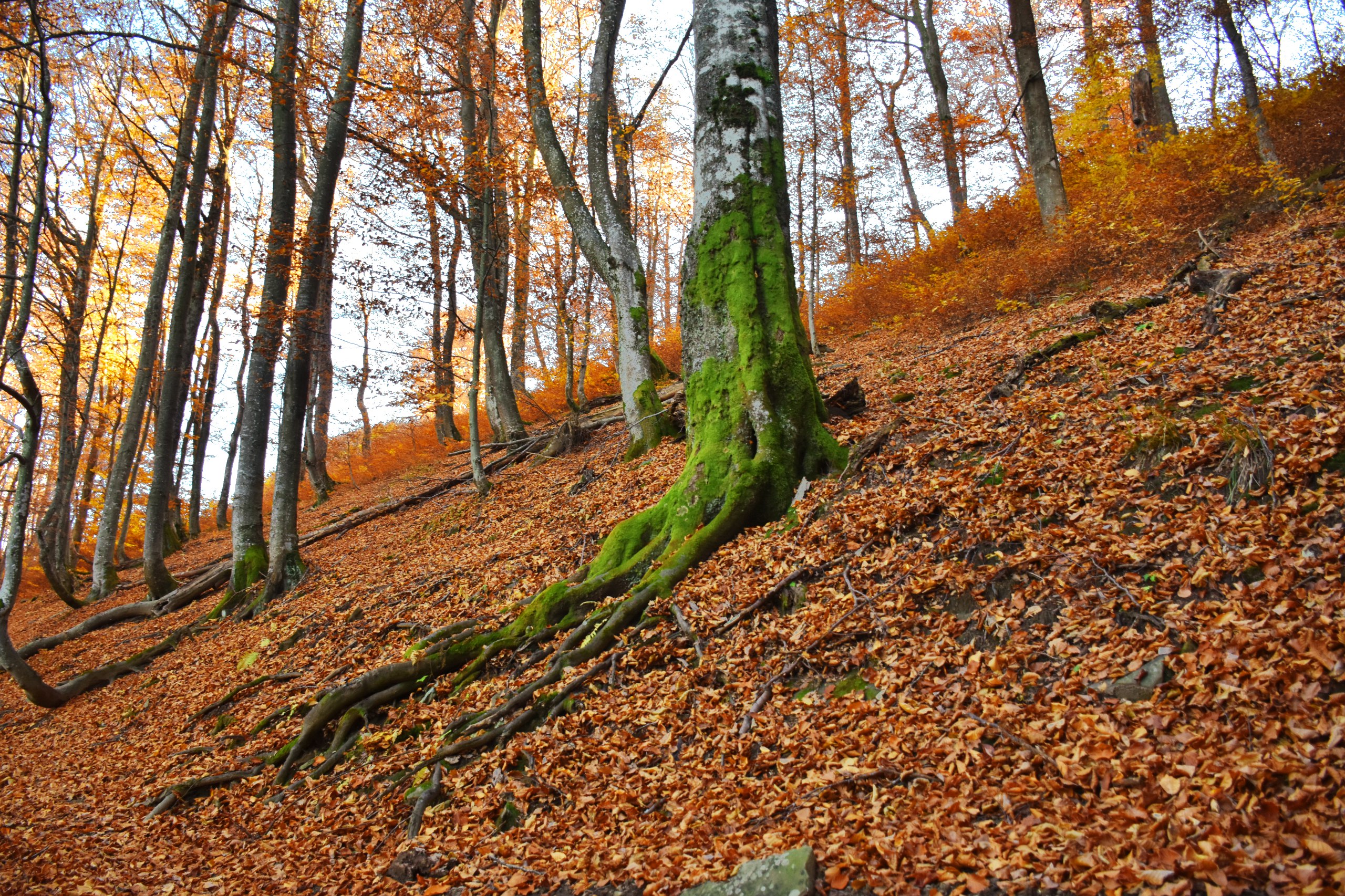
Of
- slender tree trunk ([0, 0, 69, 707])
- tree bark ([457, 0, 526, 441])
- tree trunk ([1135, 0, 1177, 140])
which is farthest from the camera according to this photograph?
tree trunk ([1135, 0, 1177, 140])

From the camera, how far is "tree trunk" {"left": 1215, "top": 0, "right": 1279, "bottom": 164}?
9.11 m

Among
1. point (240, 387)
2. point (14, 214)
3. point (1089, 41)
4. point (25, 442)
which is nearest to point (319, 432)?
point (240, 387)

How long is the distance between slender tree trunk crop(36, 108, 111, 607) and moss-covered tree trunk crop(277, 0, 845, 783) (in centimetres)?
1176

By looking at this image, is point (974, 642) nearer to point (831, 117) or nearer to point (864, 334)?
point (864, 334)

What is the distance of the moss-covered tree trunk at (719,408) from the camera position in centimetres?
513

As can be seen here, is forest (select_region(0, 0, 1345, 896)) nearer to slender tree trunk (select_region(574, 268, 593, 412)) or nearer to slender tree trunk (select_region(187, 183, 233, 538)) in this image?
slender tree trunk (select_region(574, 268, 593, 412))

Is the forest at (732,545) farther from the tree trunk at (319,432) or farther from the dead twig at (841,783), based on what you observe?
the tree trunk at (319,432)

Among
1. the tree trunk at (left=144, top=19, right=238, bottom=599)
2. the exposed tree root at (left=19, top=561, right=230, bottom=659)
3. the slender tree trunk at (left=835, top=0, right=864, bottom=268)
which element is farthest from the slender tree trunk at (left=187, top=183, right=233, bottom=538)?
the slender tree trunk at (left=835, top=0, right=864, bottom=268)

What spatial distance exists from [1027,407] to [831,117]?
1487cm

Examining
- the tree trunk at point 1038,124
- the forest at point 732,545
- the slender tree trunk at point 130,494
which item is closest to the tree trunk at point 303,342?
the forest at point 732,545

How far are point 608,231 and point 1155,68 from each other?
1316 centimetres

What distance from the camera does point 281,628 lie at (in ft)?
28.1

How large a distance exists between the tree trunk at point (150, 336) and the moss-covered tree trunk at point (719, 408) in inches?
403

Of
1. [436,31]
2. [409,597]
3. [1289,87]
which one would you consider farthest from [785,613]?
[1289,87]
